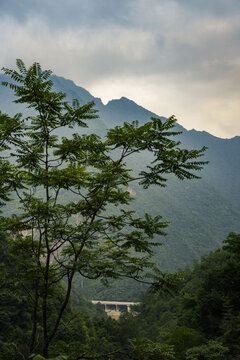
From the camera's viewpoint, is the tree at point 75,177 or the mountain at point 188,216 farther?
the mountain at point 188,216

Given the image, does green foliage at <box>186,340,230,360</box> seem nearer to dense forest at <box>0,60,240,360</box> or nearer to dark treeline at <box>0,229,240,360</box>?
dark treeline at <box>0,229,240,360</box>

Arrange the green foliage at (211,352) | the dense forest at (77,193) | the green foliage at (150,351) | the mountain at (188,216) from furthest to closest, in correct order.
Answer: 1. the mountain at (188,216)
2. the green foliage at (211,352)
3. the dense forest at (77,193)
4. the green foliage at (150,351)

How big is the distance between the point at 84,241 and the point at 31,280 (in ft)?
4.95

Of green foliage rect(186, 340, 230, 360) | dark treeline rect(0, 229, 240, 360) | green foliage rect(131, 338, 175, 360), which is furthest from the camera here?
green foliage rect(186, 340, 230, 360)

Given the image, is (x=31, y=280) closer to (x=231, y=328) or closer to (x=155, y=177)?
(x=155, y=177)

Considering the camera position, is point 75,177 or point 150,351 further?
point 75,177

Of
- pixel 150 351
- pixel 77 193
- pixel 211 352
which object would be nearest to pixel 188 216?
pixel 211 352

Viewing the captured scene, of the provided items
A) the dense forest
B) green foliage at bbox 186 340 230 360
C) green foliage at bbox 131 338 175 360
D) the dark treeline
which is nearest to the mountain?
the dark treeline

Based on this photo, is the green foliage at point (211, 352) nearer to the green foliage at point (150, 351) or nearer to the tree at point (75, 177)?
the green foliage at point (150, 351)

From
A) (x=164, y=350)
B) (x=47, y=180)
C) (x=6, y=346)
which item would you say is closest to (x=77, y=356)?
(x=164, y=350)

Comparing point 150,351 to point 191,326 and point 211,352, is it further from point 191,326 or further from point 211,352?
→ point 191,326

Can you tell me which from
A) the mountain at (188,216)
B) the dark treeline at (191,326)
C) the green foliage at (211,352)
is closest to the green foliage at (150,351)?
the dark treeline at (191,326)

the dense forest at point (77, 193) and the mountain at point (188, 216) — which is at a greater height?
the mountain at point (188, 216)

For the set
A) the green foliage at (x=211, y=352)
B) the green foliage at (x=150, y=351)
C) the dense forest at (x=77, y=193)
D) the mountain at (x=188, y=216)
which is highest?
the mountain at (x=188, y=216)
